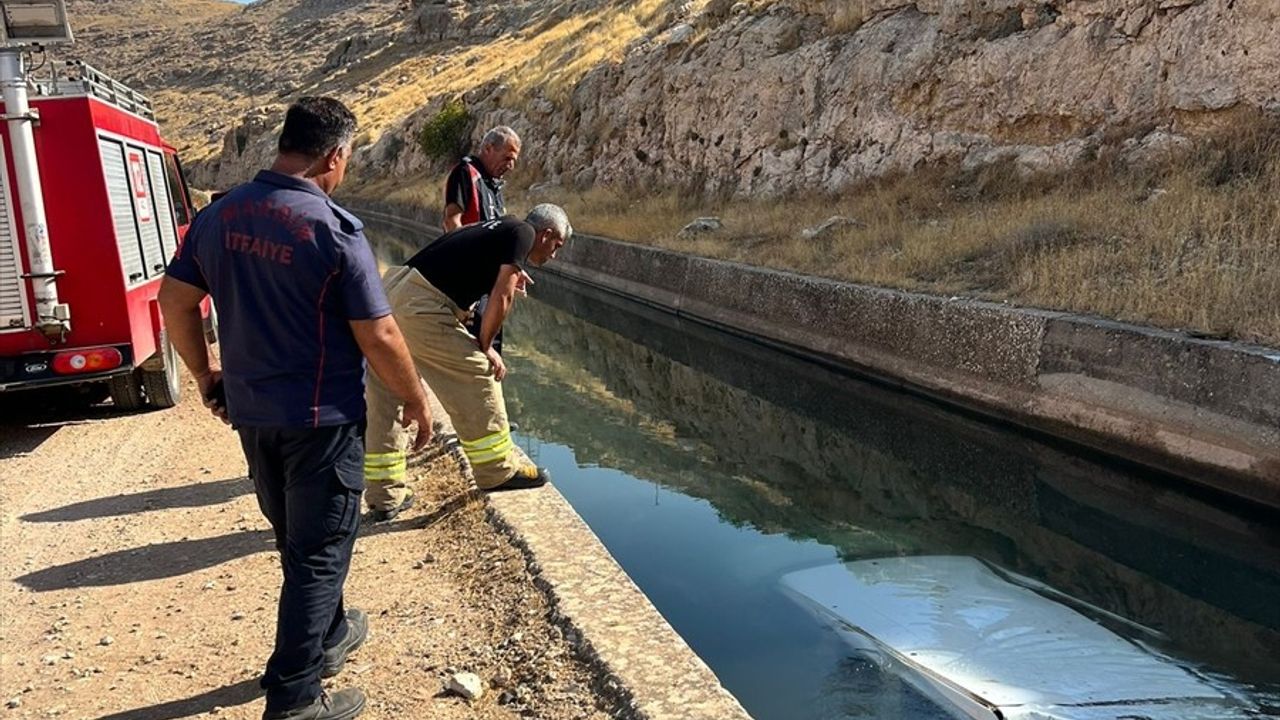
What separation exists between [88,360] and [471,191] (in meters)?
3.27

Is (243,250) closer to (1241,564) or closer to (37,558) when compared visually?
(37,558)

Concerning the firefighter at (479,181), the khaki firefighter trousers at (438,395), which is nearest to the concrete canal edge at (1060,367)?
the firefighter at (479,181)

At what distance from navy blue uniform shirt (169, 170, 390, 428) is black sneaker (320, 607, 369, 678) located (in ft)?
3.35

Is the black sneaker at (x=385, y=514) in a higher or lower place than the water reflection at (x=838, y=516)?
higher

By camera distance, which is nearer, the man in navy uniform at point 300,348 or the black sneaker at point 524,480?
the man in navy uniform at point 300,348

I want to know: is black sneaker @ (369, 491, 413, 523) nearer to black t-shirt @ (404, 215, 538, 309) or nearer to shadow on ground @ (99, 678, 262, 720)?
black t-shirt @ (404, 215, 538, 309)

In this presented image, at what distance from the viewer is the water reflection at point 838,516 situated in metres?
5.10

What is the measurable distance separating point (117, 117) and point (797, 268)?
7831 mm

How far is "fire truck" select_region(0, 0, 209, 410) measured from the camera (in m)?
7.01

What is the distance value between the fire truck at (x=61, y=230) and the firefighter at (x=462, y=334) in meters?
3.12

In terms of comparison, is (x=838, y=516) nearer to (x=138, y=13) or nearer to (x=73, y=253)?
(x=73, y=253)

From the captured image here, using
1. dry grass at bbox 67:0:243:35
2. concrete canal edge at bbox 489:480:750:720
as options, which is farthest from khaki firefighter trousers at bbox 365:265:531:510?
dry grass at bbox 67:0:243:35

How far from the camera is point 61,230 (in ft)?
23.7

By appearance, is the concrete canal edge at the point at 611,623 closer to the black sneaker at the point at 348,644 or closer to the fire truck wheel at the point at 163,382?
the black sneaker at the point at 348,644
